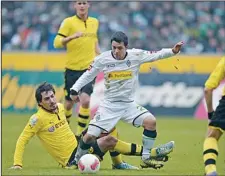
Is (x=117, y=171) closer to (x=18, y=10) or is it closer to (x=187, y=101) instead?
(x=187, y=101)

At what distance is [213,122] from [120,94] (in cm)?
228

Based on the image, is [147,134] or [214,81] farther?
[147,134]

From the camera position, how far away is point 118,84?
11656 millimetres

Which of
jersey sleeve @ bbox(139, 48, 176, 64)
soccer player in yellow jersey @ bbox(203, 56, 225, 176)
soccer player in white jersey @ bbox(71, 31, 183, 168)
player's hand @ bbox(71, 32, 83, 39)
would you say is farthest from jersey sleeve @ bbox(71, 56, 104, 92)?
soccer player in yellow jersey @ bbox(203, 56, 225, 176)

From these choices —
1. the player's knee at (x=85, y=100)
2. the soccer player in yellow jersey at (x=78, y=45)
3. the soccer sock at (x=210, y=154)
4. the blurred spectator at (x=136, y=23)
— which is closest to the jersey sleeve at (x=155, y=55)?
the soccer sock at (x=210, y=154)

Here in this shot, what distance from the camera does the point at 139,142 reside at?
16734 mm

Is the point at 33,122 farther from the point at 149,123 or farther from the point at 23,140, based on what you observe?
the point at 149,123

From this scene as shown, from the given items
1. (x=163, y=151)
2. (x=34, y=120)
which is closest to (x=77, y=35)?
(x=34, y=120)

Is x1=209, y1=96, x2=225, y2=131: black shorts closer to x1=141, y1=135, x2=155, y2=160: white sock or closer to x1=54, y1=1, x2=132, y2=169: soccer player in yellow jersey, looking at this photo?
x1=141, y1=135, x2=155, y2=160: white sock

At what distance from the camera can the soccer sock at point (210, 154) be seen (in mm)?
9586

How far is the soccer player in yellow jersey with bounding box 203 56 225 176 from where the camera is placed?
9.59m

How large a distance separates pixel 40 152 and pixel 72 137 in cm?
356

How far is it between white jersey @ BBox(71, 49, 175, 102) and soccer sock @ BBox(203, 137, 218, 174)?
221 centimetres

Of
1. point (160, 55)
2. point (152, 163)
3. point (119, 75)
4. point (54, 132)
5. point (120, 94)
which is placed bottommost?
point (152, 163)
